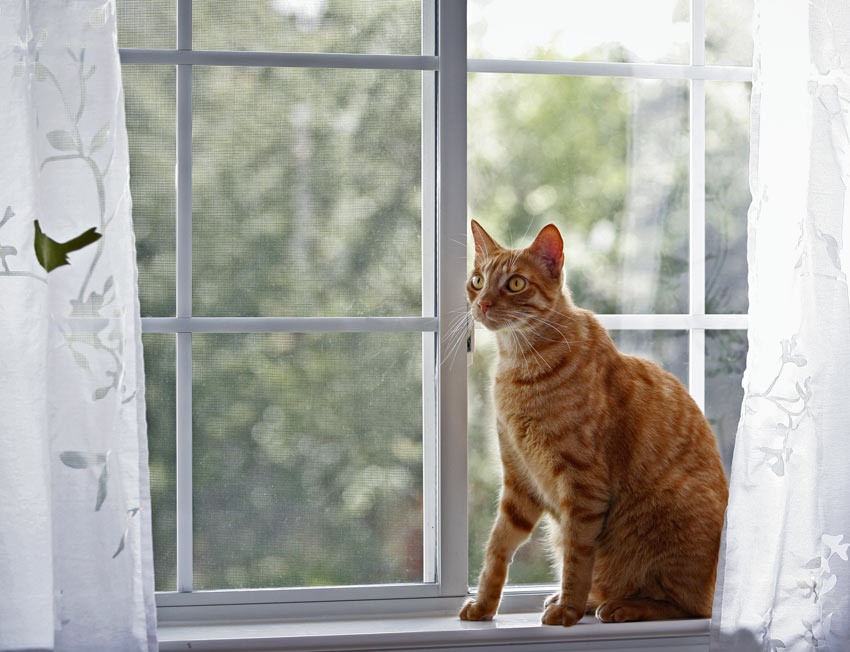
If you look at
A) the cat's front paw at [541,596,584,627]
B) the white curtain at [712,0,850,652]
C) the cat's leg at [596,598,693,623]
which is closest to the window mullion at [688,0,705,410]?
the white curtain at [712,0,850,652]

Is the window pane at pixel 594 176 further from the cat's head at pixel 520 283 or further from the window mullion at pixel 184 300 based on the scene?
the window mullion at pixel 184 300

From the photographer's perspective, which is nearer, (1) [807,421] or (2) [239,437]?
(1) [807,421]

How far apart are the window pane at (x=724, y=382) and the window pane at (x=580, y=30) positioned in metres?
0.61

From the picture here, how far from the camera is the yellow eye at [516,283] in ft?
4.40

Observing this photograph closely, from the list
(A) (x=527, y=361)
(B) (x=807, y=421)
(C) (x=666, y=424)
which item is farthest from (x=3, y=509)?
(B) (x=807, y=421)

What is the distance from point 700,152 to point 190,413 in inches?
46.4

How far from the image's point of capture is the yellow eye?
134cm

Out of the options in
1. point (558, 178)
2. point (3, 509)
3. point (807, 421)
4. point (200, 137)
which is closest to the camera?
point (3, 509)

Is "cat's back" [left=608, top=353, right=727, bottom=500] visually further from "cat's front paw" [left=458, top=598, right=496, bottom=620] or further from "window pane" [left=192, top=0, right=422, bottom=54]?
"window pane" [left=192, top=0, right=422, bottom=54]

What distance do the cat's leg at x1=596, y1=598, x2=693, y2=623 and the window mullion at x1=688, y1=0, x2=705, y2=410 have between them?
0.44m

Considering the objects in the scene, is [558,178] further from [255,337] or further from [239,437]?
[239,437]

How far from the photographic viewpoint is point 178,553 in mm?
1407

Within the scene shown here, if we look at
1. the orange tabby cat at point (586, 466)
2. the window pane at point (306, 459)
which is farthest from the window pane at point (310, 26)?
the window pane at point (306, 459)

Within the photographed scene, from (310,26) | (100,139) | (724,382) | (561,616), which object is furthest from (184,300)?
(724,382)
